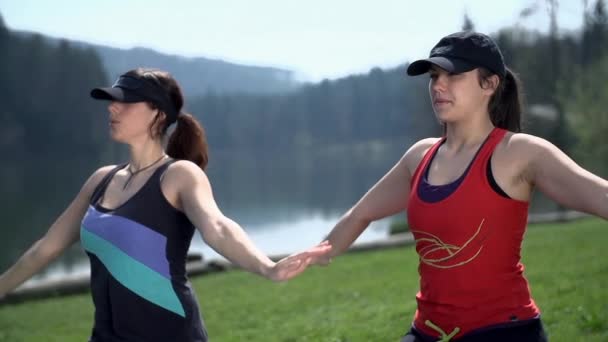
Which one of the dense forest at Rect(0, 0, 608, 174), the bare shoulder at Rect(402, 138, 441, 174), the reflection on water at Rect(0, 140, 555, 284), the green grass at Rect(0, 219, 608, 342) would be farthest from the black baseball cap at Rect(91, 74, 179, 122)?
the dense forest at Rect(0, 0, 608, 174)

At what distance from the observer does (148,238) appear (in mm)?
3197

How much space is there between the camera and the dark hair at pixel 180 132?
11.7ft

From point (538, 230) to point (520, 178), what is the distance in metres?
16.7

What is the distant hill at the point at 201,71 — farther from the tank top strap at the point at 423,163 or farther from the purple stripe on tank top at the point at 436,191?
the purple stripe on tank top at the point at 436,191

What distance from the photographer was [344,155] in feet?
213

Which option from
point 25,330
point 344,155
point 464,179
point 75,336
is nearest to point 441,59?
point 464,179

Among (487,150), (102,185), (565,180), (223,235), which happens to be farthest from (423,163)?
(102,185)

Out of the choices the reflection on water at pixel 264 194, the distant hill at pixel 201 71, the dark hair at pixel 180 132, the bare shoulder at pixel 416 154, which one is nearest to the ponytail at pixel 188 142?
the dark hair at pixel 180 132

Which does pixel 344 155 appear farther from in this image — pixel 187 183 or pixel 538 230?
pixel 187 183

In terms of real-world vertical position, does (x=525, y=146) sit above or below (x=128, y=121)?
below

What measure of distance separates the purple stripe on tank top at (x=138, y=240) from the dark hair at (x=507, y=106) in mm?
1472

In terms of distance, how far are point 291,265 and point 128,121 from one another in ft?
3.40

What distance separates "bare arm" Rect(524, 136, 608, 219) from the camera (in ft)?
9.08

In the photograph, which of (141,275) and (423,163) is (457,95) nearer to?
(423,163)
